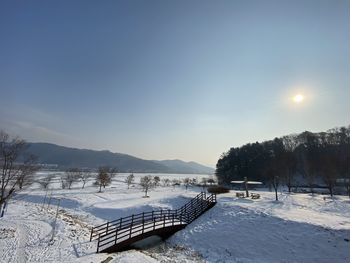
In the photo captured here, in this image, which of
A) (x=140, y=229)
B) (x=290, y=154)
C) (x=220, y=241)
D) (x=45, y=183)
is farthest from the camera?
(x=290, y=154)

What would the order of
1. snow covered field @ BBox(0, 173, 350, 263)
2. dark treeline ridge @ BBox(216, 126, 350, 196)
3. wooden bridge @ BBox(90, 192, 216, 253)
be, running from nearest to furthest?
snow covered field @ BBox(0, 173, 350, 263) < wooden bridge @ BBox(90, 192, 216, 253) < dark treeline ridge @ BBox(216, 126, 350, 196)

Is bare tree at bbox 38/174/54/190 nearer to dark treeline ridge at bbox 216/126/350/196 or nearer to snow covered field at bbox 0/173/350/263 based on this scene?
snow covered field at bbox 0/173/350/263

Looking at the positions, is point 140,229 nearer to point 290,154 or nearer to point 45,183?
point 45,183

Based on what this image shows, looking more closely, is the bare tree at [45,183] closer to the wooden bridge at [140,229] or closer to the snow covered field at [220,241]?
the snow covered field at [220,241]

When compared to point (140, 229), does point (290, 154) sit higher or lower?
higher

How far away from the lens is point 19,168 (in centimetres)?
2873

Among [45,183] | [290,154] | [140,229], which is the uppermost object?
[290,154]

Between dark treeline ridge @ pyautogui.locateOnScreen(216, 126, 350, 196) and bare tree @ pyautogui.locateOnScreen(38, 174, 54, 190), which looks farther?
dark treeline ridge @ pyautogui.locateOnScreen(216, 126, 350, 196)

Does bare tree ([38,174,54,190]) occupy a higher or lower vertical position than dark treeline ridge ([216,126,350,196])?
lower

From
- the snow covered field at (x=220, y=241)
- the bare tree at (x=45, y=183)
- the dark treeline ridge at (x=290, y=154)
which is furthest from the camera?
the dark treeline ridge at (x=290, y=154)

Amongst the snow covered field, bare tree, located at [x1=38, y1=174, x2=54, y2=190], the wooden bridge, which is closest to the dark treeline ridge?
the wooden bridge

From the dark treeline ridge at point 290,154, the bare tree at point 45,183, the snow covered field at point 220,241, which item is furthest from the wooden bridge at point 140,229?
the dark treeline ridge at point 290,154

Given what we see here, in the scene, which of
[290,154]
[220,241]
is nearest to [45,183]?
[220,241]

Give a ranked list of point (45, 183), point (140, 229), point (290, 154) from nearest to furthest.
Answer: point (140, 229), point (45, 183), point (290, 154)
